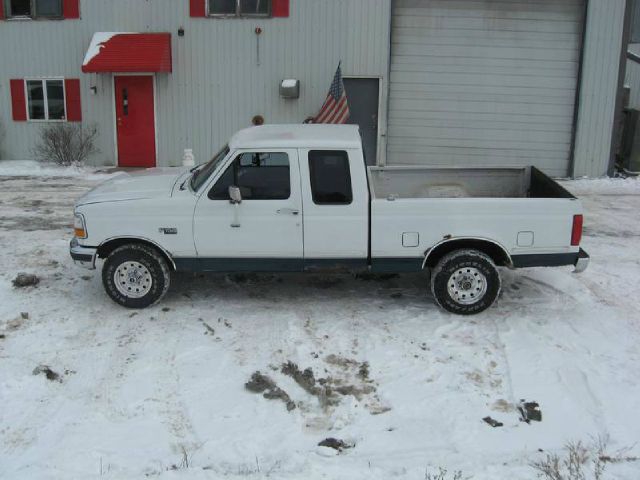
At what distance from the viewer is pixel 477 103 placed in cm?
1586

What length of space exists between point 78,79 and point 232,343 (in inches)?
477

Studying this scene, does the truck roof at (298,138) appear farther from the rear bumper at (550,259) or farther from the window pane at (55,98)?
the window pane at (55,98)

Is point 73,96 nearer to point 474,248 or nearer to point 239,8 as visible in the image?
point 239,8

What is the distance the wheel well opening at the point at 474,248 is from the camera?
273 inches

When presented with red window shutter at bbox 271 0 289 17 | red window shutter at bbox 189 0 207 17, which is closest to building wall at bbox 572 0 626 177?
red window shutter at bbox 271 0 289 17

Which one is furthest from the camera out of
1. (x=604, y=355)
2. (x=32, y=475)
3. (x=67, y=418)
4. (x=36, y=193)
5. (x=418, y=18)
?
(x=418, y=18)

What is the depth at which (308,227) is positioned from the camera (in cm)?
682

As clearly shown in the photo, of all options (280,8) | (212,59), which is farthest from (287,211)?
(212,59)

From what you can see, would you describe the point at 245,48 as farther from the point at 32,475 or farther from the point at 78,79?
the point at 32,475

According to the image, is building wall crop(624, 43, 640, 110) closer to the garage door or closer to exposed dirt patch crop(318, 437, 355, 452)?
the garage door

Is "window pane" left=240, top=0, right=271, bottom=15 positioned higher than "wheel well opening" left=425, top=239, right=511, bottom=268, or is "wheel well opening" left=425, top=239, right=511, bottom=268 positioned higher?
"window pane" left=240, top=0, right=271, bottom=15

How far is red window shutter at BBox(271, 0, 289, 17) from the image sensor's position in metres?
15.5

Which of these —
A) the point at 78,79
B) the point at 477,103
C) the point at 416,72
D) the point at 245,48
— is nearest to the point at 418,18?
the point at 416,72

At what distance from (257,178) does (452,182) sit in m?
2.80
